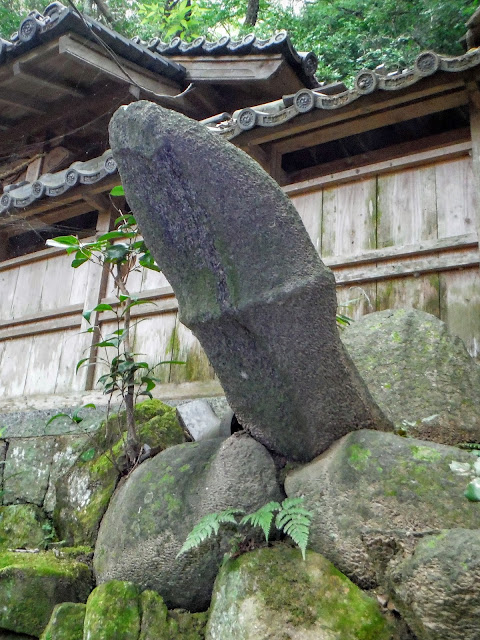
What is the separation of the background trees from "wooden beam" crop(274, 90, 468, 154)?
7502mm

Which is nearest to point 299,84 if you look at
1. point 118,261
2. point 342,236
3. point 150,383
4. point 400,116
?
point 400,116

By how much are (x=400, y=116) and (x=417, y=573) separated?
3848 millimetres

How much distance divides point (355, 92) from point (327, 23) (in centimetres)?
1085

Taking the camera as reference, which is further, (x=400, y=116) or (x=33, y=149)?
(x=33, y=149)

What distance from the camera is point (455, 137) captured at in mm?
4812

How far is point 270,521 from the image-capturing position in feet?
7.31

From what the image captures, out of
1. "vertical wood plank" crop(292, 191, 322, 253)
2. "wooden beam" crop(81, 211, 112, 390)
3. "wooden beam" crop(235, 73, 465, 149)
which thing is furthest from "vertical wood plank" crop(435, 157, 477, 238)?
"wooden beam" crop(81, 211, 112, 390)

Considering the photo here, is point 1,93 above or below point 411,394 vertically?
above

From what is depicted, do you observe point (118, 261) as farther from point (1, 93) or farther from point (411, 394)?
point (1, 93)

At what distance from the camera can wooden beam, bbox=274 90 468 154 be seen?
14.8 ft

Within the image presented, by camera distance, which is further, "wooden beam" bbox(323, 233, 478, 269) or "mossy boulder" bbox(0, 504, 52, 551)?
"wooden beam" bbox(323, 233, 478, 269)

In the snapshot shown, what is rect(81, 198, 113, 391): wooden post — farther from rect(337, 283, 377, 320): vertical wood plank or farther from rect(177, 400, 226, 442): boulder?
rect(337, 283, 377, 320): vertical wood plank

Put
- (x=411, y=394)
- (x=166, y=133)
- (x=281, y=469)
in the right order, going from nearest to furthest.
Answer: (x=166, y=133)
(x=281, y=469)
(x=411, y=394)

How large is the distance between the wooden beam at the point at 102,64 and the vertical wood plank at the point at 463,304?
3.49 m
